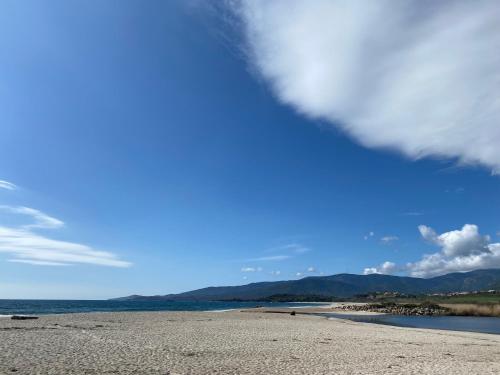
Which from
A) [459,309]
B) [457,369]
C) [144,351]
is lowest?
[457,369]

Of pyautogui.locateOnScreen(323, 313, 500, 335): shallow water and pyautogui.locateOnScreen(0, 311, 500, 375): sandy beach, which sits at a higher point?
pyautogui.locateOnScreen(323, 313, 500, 335): shallow water

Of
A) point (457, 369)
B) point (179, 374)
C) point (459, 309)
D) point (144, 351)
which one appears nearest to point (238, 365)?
point (179, 374)

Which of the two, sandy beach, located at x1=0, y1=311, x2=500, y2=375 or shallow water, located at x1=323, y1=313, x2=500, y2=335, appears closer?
sandy beach, located at x1=0, y1=311, x2=500, y2=375

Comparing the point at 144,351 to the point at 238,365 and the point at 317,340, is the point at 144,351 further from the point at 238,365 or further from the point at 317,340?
the point at 317,340

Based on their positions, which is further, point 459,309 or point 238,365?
point 459,309

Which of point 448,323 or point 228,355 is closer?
point 228,355

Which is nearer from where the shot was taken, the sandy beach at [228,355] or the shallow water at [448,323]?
the sandy beach at [228,355]

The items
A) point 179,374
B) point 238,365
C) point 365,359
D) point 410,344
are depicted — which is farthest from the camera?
point 410,344

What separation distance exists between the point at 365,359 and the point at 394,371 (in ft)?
10.9

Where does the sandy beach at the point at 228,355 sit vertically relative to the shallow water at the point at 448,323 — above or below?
below

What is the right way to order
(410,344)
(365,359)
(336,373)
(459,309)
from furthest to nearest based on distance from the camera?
(459,309)
(410,344)
(365,359)
(336,373)

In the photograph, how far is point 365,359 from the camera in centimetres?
1931

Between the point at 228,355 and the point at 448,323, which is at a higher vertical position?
the point at 448,323

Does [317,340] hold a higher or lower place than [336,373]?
higher
